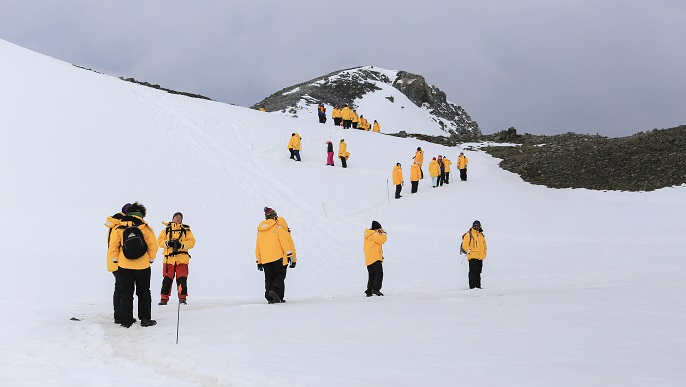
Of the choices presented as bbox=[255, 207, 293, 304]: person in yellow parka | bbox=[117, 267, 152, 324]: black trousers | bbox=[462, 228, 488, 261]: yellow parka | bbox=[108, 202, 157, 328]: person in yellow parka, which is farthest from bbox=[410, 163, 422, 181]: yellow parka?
bbox=[117, 267, 152, 324]: black trousers

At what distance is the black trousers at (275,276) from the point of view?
9516mm

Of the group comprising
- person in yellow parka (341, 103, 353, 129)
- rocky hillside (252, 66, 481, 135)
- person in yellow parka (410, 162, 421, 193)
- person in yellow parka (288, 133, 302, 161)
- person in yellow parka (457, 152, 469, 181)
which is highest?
rocky hillside (252, 66, 481, 135)

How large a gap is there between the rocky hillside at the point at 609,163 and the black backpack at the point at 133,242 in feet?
69.6

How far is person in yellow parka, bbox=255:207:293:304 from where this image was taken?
944cm

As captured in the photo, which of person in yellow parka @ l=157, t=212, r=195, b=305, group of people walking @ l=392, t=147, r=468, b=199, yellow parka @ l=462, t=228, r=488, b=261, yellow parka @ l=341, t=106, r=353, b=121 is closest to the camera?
person in yellow parka @ l=157, t=212, r=195, b=305

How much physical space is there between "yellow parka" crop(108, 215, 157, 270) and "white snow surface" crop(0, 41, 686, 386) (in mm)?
846

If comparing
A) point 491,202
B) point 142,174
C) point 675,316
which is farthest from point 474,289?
point 142,174

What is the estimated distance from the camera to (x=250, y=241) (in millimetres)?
16406

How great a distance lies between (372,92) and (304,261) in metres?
74.9

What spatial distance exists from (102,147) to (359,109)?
6124 centimetres

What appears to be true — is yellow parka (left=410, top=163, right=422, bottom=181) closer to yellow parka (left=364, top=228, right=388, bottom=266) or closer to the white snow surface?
the white snow surface

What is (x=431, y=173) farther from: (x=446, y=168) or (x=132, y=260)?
(x=132, y=260)

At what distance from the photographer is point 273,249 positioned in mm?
9445

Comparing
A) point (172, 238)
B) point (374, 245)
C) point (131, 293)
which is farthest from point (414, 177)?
point (131, 293)
